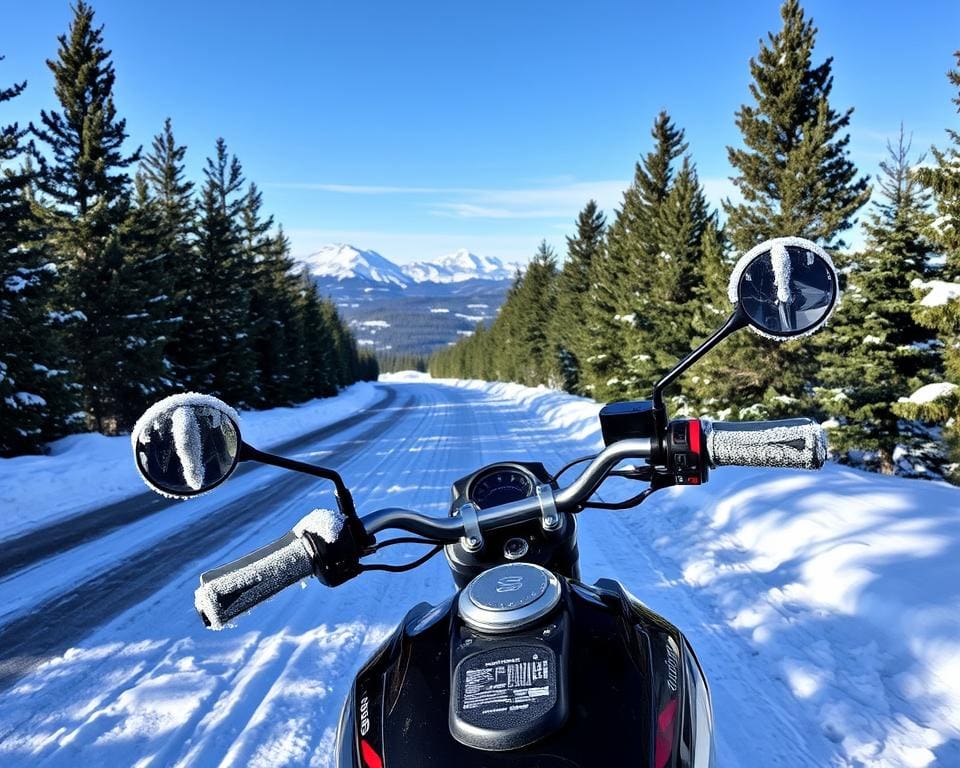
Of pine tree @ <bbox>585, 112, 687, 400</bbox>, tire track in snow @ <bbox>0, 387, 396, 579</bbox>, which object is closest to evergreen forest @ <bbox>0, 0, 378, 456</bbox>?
tire track in snow @ <bbox>0, 387, 396, 579</bbox>

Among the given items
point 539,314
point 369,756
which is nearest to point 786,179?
point 369,756

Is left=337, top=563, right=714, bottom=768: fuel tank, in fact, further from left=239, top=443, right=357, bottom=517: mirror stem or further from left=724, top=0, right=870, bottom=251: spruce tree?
left=724, top=0, right=870, bottom=251: spruce tree

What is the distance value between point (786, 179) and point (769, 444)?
1512 centimetres

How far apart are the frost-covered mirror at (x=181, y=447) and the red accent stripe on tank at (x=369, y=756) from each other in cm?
77

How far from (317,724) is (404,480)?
6.54 meters

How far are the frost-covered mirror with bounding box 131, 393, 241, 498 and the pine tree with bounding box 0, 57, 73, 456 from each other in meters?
13.3

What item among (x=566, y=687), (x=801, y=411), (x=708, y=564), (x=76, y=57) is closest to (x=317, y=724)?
(x=566, y=687)

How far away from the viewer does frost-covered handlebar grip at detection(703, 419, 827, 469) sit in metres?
1.74

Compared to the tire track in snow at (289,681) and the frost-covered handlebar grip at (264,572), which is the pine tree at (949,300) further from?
the frost-covered handlebar grip at (264,572)

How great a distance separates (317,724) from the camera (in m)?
3.10

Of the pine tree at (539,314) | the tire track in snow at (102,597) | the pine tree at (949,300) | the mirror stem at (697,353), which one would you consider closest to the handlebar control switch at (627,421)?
the mirror stem at (697,353)

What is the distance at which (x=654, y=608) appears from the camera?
4.41 m

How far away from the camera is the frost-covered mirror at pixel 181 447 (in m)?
1.59

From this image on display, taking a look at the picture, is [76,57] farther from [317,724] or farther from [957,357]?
[957,357]
